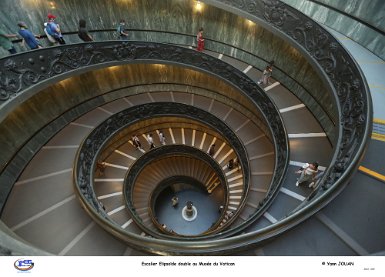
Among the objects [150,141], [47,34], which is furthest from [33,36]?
[150,141]

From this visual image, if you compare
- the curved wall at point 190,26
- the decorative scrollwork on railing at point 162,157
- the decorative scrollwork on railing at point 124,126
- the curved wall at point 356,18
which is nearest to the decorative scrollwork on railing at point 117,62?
the decorative scrollwork on railing at point 124,126

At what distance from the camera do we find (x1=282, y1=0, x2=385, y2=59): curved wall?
7.54 meters

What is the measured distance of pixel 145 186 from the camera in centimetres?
1381

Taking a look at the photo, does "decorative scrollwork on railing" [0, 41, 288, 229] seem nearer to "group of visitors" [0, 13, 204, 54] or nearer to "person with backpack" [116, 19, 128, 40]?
"group of visitors" [0, 13, 204, 54]

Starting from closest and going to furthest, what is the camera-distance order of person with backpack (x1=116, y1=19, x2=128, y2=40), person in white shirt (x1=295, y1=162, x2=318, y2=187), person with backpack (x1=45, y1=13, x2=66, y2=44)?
1. person in white shirt (x1=295, y1=162, x2=318, y2=187)
2. person with backpack (x1=45, y1=13, x2=66, y2=44)
3. person with backpack (x1=116, y1=19, x2=128, y2=40)

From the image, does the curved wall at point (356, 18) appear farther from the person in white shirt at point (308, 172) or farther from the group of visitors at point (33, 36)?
the group of visitors at point (33, 36)

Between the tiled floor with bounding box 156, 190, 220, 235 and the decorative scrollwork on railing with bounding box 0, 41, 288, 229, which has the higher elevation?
the decorative scrollwork on railing with bounding box 0, 41, 288, 229

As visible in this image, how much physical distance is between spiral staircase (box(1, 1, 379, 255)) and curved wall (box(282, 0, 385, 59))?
2.16 metres

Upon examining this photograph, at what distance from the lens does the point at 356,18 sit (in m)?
8.18

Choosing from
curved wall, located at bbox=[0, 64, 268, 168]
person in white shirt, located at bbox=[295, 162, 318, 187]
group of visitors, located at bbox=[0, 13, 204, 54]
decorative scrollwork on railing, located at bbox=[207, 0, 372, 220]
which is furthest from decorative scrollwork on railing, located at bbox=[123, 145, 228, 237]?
group of visitors, located at bbox=[0, 13, 204, 54]
